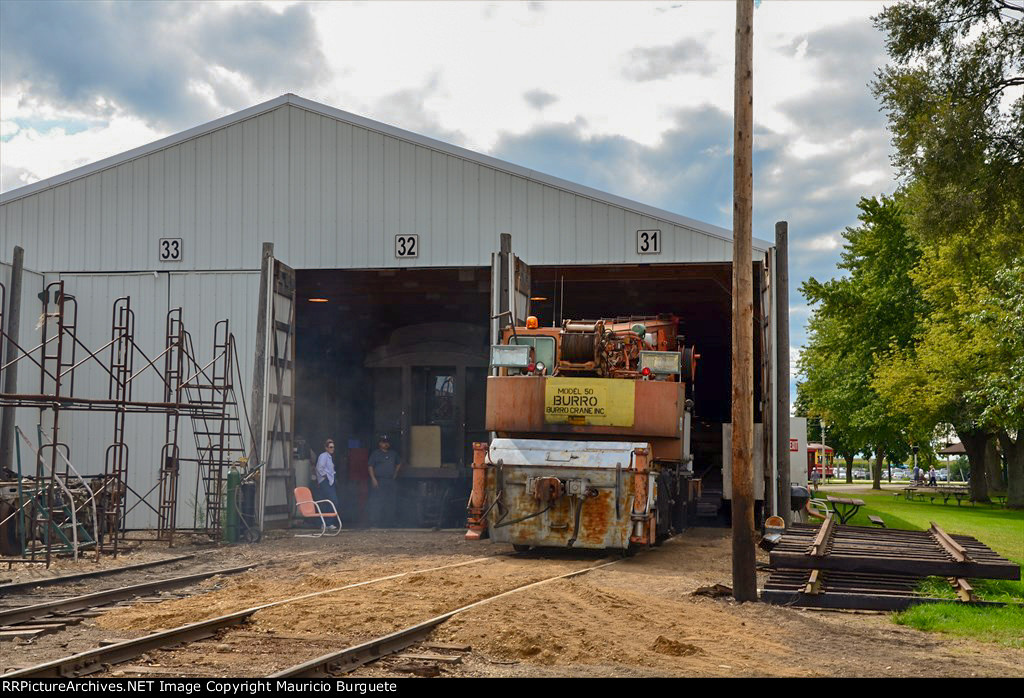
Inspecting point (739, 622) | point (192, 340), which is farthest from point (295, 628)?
point (192, 340)

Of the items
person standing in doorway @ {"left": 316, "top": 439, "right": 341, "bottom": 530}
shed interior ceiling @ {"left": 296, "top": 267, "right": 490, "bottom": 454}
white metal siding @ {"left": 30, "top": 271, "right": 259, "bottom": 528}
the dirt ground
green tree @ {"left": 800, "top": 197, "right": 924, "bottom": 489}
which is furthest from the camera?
green tree @ {"left": 800, "top": 197, "right": 924, "bottom": 489}

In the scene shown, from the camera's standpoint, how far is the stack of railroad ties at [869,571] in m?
11.0

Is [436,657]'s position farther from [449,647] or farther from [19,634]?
[19,634]

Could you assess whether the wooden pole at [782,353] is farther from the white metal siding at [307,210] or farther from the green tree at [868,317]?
the green tree at [868,317]

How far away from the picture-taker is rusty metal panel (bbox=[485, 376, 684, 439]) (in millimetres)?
15102

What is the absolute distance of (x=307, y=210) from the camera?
20734 mm

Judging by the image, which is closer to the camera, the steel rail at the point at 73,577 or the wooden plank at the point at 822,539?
the steel rail at the point at 73,577

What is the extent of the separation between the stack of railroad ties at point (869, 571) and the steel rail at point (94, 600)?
6.74m

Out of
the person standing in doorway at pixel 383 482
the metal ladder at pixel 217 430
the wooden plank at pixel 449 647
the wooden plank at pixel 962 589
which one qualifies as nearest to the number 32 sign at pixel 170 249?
the metal ladder at pixel 217 430

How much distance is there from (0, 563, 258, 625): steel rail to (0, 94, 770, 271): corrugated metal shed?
8883 mm

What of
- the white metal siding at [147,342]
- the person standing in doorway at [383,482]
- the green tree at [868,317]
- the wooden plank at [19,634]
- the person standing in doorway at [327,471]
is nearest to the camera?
the wooden plank at [19,634]

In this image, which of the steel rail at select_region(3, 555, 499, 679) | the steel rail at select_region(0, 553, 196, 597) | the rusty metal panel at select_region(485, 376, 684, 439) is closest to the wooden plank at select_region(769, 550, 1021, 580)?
the rusty metal panel at select_region(485, 376, 684, 439)

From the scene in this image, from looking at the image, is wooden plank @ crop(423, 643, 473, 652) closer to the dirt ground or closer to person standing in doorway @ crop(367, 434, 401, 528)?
the dirt ground

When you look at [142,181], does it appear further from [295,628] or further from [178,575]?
[295,628]
